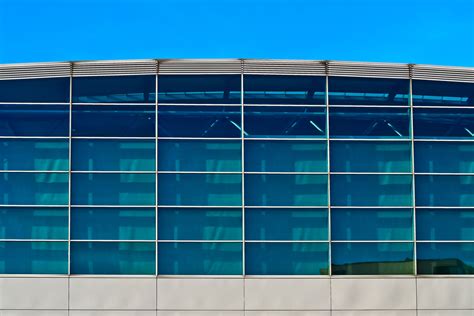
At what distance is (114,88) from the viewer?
74.1ft

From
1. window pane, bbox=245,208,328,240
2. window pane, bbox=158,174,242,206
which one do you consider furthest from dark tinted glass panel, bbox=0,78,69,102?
window pane, bbox=245,208,328,240

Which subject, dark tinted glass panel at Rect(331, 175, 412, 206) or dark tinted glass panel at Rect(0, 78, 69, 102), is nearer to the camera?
dark tinted glass panel at Rect(331, 175, 412, 206)

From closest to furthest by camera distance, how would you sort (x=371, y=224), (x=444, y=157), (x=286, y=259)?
1. (x=286, y=259)
2. (x=371, y=224)
3. (x=444, y=157)

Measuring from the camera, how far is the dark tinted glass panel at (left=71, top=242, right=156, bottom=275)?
21.9 meters

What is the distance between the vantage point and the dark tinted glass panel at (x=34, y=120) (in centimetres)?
2238

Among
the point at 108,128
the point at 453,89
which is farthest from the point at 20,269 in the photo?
the point at 453,89

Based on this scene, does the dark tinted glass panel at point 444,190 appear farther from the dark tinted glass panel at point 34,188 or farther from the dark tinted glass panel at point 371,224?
the dark tinted glass panel at point 34,188

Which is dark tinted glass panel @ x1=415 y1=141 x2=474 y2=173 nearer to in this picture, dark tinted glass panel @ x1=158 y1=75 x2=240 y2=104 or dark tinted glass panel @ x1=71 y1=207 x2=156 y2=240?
dark tinted glass panel @ x1=158 y1=75 x2=240 y2=104

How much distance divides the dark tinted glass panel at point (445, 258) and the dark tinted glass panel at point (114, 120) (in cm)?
820

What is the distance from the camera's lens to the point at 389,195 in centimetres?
2233

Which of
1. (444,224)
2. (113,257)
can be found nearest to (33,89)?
(113,257)
